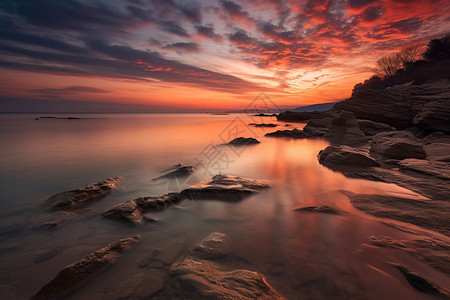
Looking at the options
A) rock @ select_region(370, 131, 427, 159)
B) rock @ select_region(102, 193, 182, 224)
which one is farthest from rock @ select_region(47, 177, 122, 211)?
rock @ select_region(370, 131, 427, 159)

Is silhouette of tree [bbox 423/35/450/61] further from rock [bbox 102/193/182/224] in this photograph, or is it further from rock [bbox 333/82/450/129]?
rock [bbox 102/193/182/224]

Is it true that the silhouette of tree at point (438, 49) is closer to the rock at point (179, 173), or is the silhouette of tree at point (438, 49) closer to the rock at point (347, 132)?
the rock at point (347, 132)

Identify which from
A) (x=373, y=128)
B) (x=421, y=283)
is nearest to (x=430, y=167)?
(x=421, y=283)

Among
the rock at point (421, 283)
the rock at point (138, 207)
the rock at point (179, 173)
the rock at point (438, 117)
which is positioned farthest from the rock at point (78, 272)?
the rock at point (438, 117)

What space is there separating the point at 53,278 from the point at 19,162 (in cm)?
1315

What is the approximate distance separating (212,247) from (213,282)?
0.98m

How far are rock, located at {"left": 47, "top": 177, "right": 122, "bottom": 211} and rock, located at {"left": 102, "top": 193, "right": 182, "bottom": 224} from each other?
1353 millimetres

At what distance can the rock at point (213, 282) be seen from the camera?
8.46 feet

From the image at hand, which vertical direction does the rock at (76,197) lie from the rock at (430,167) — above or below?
below

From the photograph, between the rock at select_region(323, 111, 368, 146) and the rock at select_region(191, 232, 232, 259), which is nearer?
the rock at select_region(191, 232, 232, 259)

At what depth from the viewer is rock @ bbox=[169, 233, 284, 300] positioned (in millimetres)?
2580

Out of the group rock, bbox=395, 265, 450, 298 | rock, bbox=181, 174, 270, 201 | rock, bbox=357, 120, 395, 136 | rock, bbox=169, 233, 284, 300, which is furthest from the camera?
rock, bbox=357, 120, 395, 136

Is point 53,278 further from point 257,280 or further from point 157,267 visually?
point 257,280

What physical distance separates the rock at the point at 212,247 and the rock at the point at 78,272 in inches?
59.5
